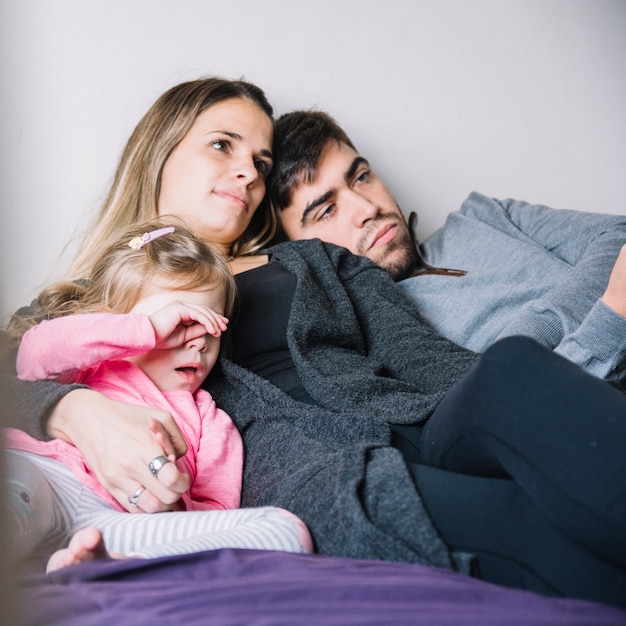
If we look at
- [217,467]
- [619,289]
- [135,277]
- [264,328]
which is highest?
[619,289]

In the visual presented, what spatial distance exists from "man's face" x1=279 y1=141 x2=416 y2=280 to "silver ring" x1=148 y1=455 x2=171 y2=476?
919 millimetres

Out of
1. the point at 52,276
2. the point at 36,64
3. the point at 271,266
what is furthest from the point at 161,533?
the point at 36,64

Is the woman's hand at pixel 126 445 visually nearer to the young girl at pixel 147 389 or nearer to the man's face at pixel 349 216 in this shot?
the young girl at pixel 147 389

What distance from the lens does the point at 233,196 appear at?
1533mm

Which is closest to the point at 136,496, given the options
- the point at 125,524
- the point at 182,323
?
the point at 125,524

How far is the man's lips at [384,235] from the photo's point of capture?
5.41 ft

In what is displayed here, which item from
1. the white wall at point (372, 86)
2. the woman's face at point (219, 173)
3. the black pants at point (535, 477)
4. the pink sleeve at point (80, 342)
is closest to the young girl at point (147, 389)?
the pink sleeve at point (80, 342)

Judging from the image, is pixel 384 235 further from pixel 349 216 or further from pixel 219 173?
pixel 219 173

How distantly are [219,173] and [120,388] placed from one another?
2.11 ft

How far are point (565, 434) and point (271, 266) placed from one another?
0.85 metres

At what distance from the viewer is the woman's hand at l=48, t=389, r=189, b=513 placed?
2.73 ft

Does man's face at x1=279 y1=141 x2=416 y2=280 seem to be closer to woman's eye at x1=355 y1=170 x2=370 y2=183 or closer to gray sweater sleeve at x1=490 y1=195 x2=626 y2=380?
woman's eye at x1=355 y1=170 x2=370 y2=183

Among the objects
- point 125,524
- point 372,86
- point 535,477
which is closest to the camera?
point 535,477

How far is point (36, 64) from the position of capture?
160 cm
